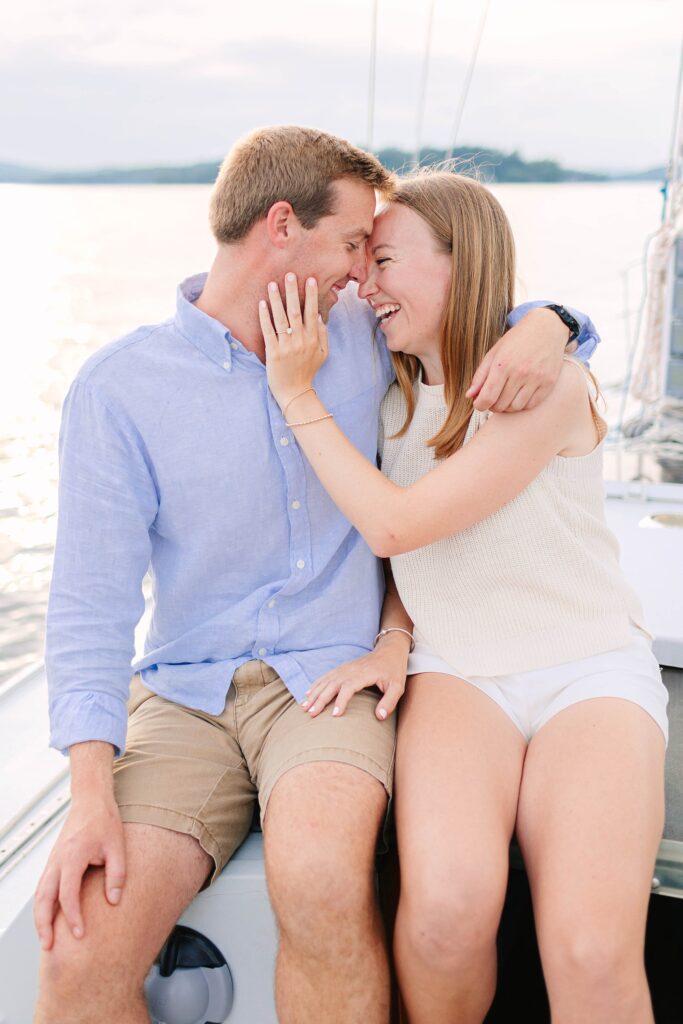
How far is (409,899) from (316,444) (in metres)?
0.64

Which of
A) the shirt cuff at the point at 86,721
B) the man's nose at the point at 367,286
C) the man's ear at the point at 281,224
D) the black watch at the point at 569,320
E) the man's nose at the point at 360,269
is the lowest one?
the shirt cuff at the point at 86,721

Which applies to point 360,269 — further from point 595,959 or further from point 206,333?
point 595,959

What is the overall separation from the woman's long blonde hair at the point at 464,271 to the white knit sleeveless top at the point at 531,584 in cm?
5

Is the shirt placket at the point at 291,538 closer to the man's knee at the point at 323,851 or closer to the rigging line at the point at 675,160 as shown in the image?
the man's knee at the point at 323,851

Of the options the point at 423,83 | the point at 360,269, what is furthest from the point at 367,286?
the point at 423,83


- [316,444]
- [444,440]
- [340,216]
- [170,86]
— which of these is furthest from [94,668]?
[170,86]

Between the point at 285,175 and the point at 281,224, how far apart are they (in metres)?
0.08

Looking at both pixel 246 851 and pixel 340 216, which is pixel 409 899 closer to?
pixel 246 851

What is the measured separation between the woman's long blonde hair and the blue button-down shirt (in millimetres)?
70

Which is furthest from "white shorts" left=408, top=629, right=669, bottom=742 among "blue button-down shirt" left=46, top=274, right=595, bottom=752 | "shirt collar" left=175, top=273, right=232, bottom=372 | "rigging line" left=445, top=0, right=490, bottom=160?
"rigging line" left=445, top=0, right=490, bottom=160

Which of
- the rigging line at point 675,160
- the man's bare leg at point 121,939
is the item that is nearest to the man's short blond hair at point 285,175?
the man's bare leg at point 121,939

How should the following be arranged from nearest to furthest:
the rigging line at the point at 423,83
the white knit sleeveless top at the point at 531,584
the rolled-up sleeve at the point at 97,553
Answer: the rolled-up sleeve at the point at 97,553 < the white knit sleeveless top at the point at 531,584 < the rigging line at the point at 423,83

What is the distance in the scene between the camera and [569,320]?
1514 millimetres

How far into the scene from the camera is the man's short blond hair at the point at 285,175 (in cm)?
151
